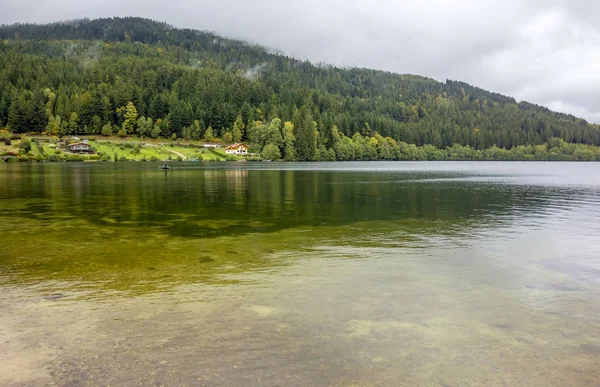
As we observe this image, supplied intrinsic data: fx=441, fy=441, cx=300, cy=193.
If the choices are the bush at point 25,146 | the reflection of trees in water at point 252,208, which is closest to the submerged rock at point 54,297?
the reflection of trees in water at point 252,208

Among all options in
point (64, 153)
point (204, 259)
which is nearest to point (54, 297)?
point (204, 259)

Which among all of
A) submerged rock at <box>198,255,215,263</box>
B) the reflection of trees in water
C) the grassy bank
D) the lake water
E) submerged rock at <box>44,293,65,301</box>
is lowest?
the lake water

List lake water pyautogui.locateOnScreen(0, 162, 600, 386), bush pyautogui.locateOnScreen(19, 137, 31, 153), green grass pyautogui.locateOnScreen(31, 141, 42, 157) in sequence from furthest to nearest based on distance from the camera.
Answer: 1. green grass pyautogui.locateOnScreen(31, 141, 42, 157)
2. bush pyautogui.locateOnScreen(19, 137, 31, 153)
3. lake water pyautogui.locateOnScreen(0, 162, 600, 386)

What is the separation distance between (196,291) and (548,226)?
25.0 meters

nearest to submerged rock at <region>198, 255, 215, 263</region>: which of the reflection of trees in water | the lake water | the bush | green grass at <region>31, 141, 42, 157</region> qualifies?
the lake water

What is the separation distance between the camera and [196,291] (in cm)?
1400

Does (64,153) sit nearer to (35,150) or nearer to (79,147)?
(79,147)

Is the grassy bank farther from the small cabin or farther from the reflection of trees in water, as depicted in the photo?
the reflection of trees in water

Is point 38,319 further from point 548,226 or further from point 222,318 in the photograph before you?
point 548,226

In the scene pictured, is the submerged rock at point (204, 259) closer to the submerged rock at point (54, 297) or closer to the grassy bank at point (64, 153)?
the submerged rock at point (54, 297)

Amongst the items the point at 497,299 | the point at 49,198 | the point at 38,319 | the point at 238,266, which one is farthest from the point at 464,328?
the point at 49,198

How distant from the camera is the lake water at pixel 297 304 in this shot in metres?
8.98

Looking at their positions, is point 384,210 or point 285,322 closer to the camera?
point 285,322

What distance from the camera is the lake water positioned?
8984mm
